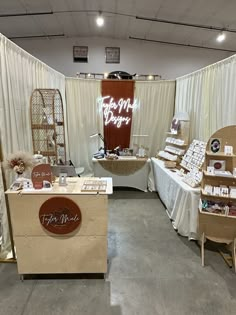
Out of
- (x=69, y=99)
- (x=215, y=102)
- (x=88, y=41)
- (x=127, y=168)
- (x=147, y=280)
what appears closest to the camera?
(x=147, y=280)

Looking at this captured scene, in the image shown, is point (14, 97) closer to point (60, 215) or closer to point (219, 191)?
point (60, 215)

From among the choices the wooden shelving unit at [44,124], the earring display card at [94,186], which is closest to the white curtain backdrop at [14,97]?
the wooden shelving unit at [44,124]

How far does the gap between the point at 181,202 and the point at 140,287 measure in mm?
1224

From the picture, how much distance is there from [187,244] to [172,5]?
449 centimetres

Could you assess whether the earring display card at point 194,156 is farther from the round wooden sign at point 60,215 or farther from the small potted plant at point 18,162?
the small potted plant at point 18,162

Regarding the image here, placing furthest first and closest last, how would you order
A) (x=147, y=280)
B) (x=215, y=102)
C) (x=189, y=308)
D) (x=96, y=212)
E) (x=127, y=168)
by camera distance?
1. (x=127, y=168)
2. (x=215, y=102)
3. (x=147, y=280)
4. (x=96, y=212)
5. (x=189, y=308)

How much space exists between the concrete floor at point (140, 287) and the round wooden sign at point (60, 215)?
22.1 inches

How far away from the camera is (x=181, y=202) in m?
2.84

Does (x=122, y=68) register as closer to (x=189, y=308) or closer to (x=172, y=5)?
(x=172, y=5)

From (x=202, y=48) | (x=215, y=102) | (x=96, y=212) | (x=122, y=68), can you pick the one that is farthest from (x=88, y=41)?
(x=96, y=212)

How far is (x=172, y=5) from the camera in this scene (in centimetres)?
434

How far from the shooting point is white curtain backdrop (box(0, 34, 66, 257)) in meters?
2.21

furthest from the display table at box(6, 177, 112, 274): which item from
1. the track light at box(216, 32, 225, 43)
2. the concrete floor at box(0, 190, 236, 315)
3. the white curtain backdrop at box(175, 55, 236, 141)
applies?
the track light at box(216, 32, 225, 43)

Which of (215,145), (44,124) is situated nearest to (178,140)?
(215,145)
